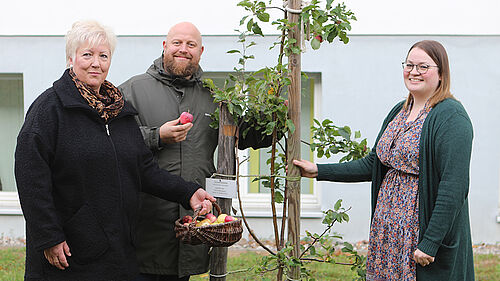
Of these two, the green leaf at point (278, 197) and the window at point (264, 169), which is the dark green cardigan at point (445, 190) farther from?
the window at point (264, 169)

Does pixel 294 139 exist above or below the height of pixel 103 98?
below

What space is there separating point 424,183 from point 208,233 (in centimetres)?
102

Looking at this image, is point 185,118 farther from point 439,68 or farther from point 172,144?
point 439,68

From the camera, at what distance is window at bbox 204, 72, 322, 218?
639cm

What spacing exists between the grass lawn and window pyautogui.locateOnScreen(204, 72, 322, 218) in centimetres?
61

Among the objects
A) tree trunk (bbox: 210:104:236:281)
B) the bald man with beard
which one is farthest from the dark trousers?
tree trunk (bbox: 210:104:236:281)

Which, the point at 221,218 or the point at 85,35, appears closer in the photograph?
the point at 85,35

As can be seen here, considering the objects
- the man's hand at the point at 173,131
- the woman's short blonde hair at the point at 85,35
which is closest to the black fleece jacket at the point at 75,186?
the woman's short blonde hair at the point at 85,35

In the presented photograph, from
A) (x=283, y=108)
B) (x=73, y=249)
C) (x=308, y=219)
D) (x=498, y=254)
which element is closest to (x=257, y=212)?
(x=308, y=219)

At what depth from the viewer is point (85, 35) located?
2621 mm

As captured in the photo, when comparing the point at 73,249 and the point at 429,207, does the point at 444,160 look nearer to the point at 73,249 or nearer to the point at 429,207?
the point at 429,207

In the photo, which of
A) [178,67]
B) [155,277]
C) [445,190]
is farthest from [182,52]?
[445,190]

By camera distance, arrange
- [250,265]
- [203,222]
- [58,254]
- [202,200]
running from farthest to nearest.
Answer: [250,265] < [202,200] < [203,222] < [58,254]

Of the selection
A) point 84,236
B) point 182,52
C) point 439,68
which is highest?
point 182,52
